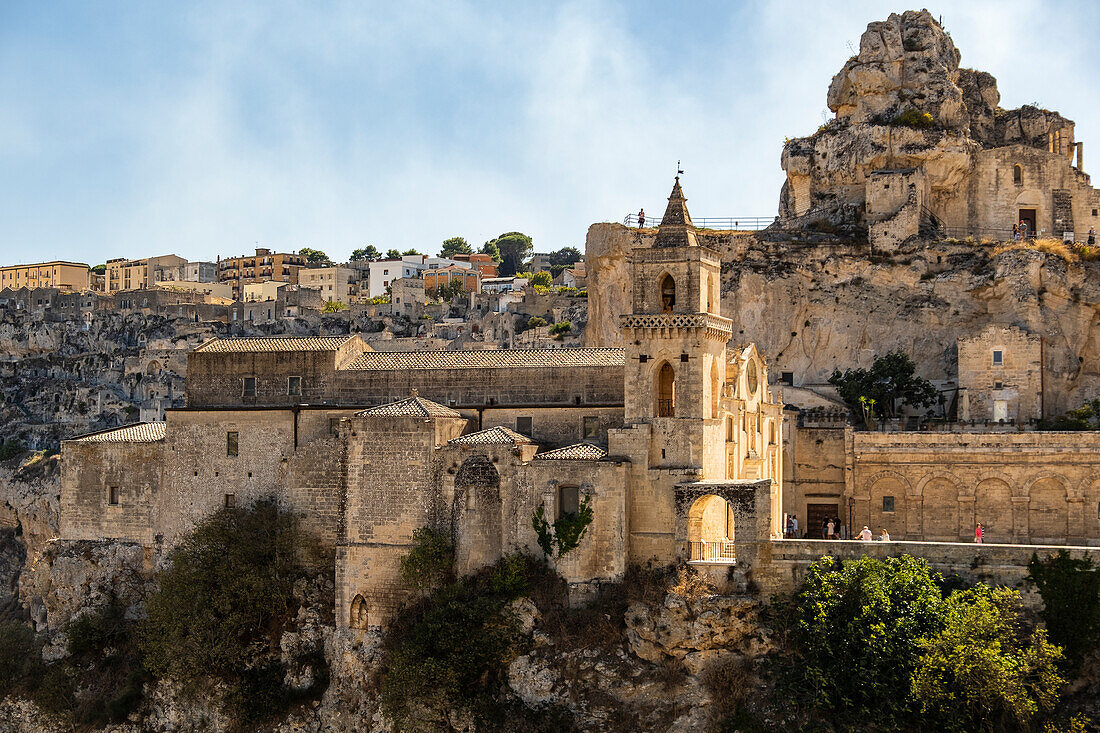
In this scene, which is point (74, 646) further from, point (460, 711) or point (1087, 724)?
point (1087, 724)

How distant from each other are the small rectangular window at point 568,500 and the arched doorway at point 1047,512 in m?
16.9

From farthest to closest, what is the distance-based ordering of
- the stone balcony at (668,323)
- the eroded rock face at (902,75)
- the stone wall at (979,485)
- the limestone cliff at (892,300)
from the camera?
the eroded rock face at (902,75), the limestone cliff at (892,300), the stone wall at (979,485), the stone balcony at (668,323)

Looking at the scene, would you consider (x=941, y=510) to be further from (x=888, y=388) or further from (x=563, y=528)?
(x=563, y=528)

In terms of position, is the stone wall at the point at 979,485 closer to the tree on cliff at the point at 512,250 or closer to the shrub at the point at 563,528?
the shrub at the point at 563,528

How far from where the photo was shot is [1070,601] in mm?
32312

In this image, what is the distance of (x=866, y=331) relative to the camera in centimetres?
5325

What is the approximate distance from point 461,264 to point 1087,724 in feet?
290

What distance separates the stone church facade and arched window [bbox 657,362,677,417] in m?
0.06

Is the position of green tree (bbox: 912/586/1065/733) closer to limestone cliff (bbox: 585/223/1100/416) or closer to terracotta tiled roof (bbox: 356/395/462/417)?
terracotta tiled roof (bbox: 356/395/462/417)

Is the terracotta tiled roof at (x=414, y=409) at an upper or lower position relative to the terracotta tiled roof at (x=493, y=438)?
upper

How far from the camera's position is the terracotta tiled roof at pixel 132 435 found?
43.6 m

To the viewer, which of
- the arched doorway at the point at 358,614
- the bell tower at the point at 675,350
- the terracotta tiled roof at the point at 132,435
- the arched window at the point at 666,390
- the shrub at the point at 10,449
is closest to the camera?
the bell tower at the point at 675,350

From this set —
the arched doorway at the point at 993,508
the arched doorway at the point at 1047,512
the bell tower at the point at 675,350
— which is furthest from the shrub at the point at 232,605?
the arched doorway at the point at 1047,512

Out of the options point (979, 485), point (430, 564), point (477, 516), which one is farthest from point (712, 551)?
point (979, 485)
